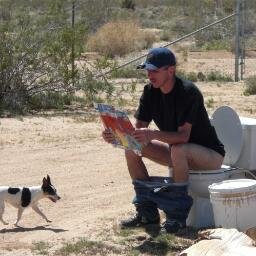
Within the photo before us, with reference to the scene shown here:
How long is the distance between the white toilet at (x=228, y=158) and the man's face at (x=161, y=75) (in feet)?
2.52

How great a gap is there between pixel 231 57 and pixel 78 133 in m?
15.8

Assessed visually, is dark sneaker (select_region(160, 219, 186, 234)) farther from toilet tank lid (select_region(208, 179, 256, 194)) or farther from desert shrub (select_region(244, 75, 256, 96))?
desert shrub (select_region(244, 75, 256, 96))

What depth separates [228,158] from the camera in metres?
7.70

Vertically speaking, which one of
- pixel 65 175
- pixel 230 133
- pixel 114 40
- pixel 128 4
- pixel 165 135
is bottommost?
pixel 65 175

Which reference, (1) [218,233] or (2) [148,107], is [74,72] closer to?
(2) [148,107]

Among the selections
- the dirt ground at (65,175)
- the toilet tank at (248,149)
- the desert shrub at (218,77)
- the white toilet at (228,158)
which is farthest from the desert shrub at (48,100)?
the toilet tank at (248,149)

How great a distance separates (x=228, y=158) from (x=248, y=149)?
21 centimetres

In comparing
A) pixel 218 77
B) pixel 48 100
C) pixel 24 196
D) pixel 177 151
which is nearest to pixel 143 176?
pixel 177 151

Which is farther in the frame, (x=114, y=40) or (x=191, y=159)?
(x=114, y=40)

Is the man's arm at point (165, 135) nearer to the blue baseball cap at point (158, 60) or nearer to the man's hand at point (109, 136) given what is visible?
the man's hand at point (109, 136)

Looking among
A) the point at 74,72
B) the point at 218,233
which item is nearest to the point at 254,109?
the point at 74,72

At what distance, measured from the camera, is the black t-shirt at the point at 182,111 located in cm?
686

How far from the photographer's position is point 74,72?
1598cm

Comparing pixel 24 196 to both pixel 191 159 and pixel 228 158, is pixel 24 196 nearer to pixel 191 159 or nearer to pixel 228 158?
Result: pixel 191 159
